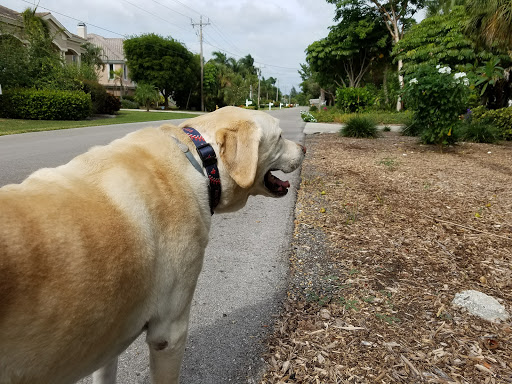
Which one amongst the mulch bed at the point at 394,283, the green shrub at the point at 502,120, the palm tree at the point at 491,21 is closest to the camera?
the mulch bed at the point at 394,283

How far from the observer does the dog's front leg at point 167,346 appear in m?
1.60

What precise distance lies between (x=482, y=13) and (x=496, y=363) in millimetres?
13377

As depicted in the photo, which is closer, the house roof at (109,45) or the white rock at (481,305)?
the white rock at (481,305)

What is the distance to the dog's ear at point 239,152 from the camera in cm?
192

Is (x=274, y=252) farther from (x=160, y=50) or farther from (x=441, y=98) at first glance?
(x=160, y=50)

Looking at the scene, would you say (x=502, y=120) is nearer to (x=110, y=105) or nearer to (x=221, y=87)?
(x=110, y=105)

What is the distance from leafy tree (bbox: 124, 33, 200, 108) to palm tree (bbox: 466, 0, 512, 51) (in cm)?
4099

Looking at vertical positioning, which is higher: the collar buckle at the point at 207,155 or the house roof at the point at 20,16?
the house roof at the point at 20,16

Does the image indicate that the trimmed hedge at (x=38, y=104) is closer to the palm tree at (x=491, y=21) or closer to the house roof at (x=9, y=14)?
the house roof at (x=9, y=14)

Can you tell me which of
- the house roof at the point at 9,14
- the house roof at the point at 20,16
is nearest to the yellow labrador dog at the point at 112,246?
the house roof at the point at 20,16

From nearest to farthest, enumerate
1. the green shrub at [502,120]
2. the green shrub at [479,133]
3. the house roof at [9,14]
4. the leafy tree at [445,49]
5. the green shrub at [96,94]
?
the green shrub at [479,133] → the green shrub at [502,120] → the leafy tree at [445,49] → the green shrub at [96,94] → the house roof at [9,14]

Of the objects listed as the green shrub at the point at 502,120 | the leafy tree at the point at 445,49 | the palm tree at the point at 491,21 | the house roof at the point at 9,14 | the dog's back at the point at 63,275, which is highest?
the house roof at the point at 9,14

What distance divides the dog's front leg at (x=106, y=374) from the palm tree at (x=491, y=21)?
13.6m

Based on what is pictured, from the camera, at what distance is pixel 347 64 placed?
3584cm
